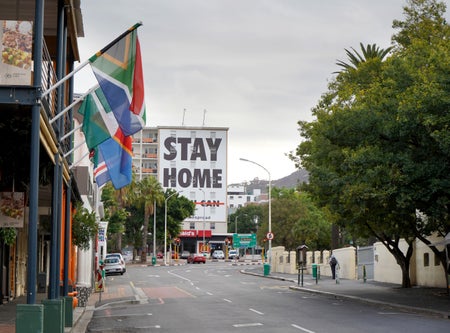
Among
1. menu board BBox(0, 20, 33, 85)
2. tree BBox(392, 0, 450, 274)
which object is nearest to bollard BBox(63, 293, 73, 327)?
menu board BBox(0, 20, 33, 85)

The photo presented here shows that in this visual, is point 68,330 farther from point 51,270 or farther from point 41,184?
point 41,184

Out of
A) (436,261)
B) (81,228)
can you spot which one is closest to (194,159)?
(436,261)

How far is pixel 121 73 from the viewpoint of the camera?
1392cm

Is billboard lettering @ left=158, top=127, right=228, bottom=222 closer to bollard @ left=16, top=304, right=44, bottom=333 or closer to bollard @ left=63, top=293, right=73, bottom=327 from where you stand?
bollard @ left=63, top=293, right=73, bottom=327

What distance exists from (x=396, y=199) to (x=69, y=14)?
40.6ft

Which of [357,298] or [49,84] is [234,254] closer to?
[357,298]

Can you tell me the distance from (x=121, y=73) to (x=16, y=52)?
2.28 metres

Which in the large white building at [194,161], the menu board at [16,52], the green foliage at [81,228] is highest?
the large white building at [194,161]

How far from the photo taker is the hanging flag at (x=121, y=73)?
13.7 meters

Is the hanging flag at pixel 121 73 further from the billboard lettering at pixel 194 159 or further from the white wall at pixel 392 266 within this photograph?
the billboard lettering at pixel 194 159

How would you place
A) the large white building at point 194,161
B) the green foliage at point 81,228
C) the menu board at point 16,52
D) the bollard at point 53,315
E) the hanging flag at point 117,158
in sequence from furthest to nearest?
the large white building at point 194,161 → the green foliage at point 81,228 → the hanging flag at point 117,158 → the bollard at point 53,315 → the menu board at point 16,52

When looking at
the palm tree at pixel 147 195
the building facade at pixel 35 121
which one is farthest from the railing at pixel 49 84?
the palm tree at pixel 147 195

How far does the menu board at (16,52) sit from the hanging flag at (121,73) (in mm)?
1540

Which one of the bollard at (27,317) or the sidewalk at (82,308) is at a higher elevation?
the bollard at (27,317)
